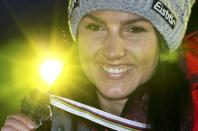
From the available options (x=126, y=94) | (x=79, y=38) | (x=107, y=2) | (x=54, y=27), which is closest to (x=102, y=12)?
(x=107, y=2)

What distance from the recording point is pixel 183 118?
1.86 m

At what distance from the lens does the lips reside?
6.04 ft

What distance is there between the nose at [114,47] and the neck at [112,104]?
299 mm

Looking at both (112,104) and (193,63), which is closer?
(193,63)

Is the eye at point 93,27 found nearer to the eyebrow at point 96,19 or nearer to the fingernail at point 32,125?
the eyebrow at point 96,19

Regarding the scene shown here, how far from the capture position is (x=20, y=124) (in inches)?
65.7

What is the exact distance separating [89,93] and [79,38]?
257 millimetres

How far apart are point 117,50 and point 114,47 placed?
0.01 meters

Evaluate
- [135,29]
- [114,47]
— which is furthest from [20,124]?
[135,29]

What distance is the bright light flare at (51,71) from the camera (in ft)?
6.94

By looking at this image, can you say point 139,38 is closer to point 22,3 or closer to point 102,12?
point 102,12

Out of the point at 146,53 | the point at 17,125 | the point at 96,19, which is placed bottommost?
the point at 17,125

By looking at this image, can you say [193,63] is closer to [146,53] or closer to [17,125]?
[146,53]

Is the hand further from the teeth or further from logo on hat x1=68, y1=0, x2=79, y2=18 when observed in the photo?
logo on hat x1=68, y1=0, x2=79, y2=18
